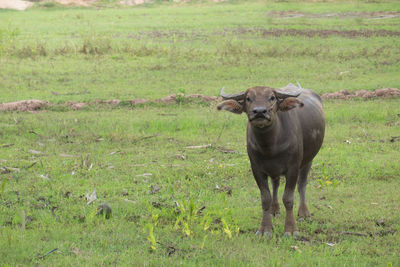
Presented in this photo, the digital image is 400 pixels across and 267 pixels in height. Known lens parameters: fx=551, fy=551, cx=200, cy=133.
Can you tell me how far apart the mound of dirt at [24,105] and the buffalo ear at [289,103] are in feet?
Answer: 24.5

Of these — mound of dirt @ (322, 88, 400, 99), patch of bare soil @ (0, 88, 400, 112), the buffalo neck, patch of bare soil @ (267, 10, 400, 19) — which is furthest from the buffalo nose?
patch of bare soil @ (267, 10, 400, 19)

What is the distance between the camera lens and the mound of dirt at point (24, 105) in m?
11.6

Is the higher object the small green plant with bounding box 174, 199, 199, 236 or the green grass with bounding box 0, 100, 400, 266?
the small green plant with bounding box 174, 199, 199, 236

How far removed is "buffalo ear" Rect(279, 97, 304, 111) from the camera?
5465mm

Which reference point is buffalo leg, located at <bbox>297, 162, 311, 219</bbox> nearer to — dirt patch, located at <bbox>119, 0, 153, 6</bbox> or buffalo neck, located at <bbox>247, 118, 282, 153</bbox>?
buffalo neck, located at <bbox>247, 118, 282, 153</bbox>

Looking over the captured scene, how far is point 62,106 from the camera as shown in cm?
1179

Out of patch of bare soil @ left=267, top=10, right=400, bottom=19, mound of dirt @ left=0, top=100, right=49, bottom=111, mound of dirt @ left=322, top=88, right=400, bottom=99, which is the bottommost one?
Answer: mound of dirt @ left=322, top=88, right=400, bottom=99

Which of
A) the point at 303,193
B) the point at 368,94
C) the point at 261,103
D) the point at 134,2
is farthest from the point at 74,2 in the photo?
the point at 261,103

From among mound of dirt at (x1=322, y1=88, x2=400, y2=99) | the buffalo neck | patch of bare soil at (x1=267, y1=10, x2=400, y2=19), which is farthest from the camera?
patch of bare soil at (x1=267, y1=10, x2=400, y2=19)

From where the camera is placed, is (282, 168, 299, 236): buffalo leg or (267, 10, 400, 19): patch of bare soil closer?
(282, 168, 299, 236): buffalo leg

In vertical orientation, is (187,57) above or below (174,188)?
above

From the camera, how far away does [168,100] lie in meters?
12.0

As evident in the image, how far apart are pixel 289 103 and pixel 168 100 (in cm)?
676

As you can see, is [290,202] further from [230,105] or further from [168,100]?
[168,100]
